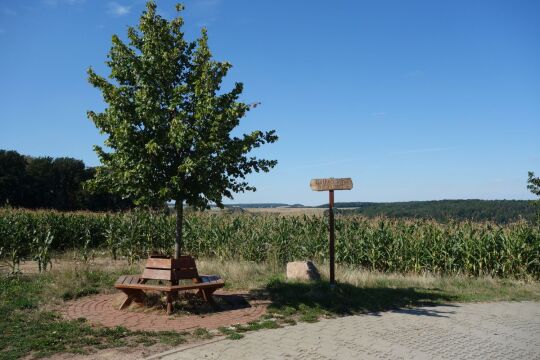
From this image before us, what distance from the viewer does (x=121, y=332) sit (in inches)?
261

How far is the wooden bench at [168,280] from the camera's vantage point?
7.93m

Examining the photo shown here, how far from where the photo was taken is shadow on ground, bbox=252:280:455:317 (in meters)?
8.32

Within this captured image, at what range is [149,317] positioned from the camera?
25.4 ft

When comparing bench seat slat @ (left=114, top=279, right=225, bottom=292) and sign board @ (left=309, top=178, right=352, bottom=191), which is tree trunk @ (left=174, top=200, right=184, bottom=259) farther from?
sign board @ (left=309, top=178, right=352, bottom=191)

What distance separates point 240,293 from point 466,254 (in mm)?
7720

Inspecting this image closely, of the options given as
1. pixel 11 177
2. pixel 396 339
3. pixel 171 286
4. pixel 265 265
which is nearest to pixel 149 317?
pixel 171 286

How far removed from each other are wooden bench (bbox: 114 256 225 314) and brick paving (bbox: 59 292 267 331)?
0.34 m

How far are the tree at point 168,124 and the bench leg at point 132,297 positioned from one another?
111 centimetres

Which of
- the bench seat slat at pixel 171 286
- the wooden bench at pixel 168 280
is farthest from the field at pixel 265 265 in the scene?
the wooden bench at pixel 168 280

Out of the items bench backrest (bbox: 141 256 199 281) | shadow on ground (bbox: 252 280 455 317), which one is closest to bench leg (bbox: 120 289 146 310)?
bench backrest (bbox: 141 256 199 281)

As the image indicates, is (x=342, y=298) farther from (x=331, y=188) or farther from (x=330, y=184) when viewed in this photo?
(x=330, y=184)

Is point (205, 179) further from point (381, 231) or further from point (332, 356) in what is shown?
point (381, 231)

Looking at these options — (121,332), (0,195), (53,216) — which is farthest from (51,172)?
(121,332)

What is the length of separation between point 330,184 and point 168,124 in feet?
12.5
